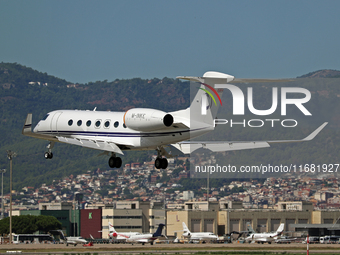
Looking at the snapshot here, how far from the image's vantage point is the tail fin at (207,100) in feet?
139

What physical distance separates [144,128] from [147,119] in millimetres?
783

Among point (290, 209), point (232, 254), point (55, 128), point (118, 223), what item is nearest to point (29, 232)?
point (118, 223)

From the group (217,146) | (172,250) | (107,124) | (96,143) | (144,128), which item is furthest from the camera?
(172,250)

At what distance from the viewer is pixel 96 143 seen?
1821 inches

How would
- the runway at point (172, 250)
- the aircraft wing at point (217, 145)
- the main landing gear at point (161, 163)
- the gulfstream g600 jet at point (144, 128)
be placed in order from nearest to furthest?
the gulfstream g600 jet at point (144, 128)
the aircraft wing at point (217, 145)
the main landing gear at point (161, 163)
the runway at point (172, 250)

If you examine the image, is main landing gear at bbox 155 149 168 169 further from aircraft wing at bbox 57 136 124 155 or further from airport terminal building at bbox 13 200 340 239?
airport terminal building at bbox 13 200 340 239

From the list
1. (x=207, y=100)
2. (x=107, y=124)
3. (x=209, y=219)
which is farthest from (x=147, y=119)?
(x=209, y=219)

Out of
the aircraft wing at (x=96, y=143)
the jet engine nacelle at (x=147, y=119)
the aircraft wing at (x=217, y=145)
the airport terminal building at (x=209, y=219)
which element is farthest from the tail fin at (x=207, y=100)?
the airport terminal building at (x=209, y=219)

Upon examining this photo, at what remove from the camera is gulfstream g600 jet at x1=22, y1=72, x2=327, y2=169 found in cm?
4266

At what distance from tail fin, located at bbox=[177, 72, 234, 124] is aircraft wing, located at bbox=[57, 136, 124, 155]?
6.42 meters

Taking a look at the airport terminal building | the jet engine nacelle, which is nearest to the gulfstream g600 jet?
the jet engine nacelle

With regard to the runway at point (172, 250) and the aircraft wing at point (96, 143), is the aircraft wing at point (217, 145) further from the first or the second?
the runway at point (172, 250)

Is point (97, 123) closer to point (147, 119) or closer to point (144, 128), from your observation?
point (144, 128)

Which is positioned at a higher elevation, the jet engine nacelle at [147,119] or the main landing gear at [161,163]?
the jet engine nacelle at [147,119]
